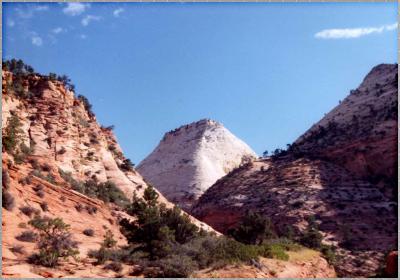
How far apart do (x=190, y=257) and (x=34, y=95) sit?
22.1 meters

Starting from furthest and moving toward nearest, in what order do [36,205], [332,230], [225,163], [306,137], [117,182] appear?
1. [225,163]
2. [306,137]
3. [332,230]
4. [117,182]
5. [36,205]

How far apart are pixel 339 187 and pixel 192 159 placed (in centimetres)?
3355

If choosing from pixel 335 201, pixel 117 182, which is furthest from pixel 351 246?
pixel 117 182

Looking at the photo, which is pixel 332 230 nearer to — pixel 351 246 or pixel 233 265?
pixel 351 246

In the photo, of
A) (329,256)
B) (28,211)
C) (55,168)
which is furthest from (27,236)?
(329,256)

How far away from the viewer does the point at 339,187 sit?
143 ft

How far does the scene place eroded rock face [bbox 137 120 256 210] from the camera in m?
65.5

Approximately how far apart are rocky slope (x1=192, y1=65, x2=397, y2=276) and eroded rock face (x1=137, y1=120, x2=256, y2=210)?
10933 mm

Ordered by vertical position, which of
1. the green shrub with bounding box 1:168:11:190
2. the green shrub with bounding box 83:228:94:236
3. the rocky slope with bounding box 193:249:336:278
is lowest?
the rocky slope with bounding box 193:249:336:278

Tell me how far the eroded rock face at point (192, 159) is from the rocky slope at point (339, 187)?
10933 millimetres

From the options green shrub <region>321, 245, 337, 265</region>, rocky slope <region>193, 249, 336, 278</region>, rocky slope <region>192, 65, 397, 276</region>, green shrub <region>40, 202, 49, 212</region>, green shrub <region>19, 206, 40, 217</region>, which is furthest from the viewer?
rocky slope <region>192, 65, 397, 276</region>

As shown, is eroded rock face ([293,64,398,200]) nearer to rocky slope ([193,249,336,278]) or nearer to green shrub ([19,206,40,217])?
rocky slope ([193,249,336,278])

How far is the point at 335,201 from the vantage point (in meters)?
40.7

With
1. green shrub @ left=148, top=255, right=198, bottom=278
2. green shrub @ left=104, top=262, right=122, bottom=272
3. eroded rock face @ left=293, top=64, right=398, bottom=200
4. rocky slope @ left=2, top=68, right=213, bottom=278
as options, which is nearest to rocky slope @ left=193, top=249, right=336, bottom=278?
green shrub @ left=148, top=255, right=198, bottom=278
